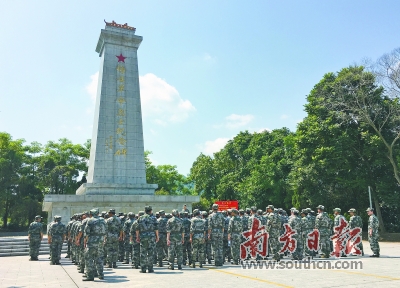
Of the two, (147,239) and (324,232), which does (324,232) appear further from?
(147,239)

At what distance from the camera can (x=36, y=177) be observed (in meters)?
35.1

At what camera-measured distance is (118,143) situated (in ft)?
61.6

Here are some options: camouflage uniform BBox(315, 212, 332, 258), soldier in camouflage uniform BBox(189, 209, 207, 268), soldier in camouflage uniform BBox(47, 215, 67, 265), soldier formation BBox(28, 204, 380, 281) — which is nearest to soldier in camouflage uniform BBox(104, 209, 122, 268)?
soldier formation BBox(28, 204, 380, 281)

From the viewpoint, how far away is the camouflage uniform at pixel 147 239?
834 centimetres

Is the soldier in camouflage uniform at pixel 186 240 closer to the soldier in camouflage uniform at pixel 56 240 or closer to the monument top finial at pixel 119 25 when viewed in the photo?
the soldier in camouflage uniform at pixel 56 240

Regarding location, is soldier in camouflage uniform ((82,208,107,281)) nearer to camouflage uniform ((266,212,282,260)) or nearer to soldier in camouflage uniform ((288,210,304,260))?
camouflage uniform ((266,212,282,260))

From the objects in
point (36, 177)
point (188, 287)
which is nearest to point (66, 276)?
point (188, 287)

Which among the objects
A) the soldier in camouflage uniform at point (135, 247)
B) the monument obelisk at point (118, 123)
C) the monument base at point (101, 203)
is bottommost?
the soldier in camouflage uniform at point (135, 247)

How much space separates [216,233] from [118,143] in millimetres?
10935

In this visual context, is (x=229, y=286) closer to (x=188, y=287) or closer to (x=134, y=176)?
(x=188, y=287)

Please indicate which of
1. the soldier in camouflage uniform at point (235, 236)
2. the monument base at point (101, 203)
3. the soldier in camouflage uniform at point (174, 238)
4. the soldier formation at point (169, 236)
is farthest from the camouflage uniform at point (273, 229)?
the monument base at point (101, 203)

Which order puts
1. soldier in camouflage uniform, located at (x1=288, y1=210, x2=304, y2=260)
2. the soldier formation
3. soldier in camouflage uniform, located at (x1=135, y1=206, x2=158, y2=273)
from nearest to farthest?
the soldier formation < soldier in camouflage uniform, located at (x1=135, y1=206, x2=158, y2=273) < soldier in camouflage uniform, located at (x1=288, y1=210, x2=304, y2=260)

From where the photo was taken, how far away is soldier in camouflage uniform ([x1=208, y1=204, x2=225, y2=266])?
9211 millimetres

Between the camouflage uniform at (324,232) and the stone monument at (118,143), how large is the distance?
30.2 ft
